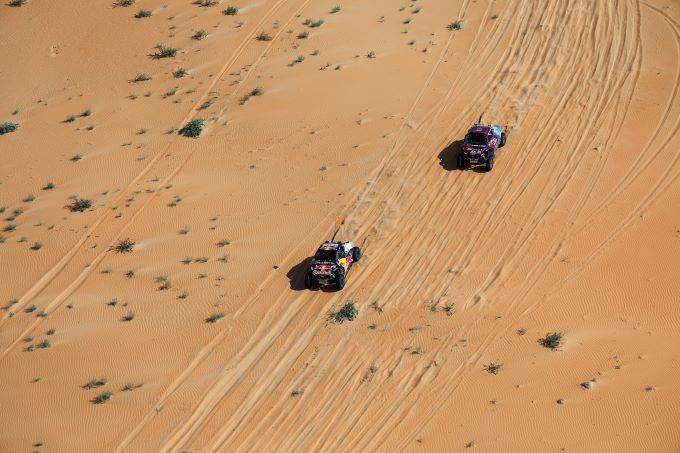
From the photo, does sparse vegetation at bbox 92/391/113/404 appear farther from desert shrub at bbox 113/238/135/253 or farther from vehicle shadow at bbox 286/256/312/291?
desert shrub at bbox 113/238/135/253

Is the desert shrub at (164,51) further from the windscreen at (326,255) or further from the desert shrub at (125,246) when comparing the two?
the windscreen at (326,255)

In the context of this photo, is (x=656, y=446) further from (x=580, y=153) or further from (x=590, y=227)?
(x=580, y=153)

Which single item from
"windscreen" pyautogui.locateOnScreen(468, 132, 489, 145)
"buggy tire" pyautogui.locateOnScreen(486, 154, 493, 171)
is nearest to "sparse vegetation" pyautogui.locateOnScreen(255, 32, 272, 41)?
"windscreen" pyautogui.locateOnScreen(468, 132, 489, 145)

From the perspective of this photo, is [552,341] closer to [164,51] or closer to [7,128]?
[164,51]

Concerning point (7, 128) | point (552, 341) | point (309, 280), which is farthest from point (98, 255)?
point (552, 341)

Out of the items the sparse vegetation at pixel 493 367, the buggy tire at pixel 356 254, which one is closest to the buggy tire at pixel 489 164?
the buggy tire at pixel 356 254

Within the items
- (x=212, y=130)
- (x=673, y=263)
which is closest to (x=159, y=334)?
(x=212, y=130)
